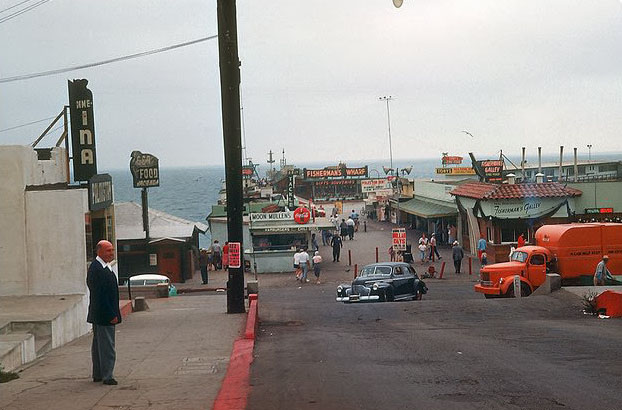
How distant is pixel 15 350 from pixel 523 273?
20743 mm

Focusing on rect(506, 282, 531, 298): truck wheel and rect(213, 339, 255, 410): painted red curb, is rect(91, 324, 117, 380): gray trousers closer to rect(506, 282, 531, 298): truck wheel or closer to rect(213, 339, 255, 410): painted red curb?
rect(213, 339, 255, 410): painted red curb

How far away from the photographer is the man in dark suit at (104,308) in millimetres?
9680

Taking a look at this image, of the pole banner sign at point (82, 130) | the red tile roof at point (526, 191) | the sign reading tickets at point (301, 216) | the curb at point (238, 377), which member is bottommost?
the sign reading tickets at point (301, 216)

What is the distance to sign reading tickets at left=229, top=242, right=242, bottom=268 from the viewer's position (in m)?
19.4

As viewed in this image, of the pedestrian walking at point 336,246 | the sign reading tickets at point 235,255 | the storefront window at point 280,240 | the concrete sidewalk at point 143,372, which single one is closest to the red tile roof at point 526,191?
the pedestrian walking at point 336,246

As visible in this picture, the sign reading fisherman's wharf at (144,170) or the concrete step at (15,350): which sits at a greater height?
the sign reading fisherman's wharf at (144,170)

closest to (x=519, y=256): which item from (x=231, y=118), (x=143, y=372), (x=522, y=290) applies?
(x=522, y=290)

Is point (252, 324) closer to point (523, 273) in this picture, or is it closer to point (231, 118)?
point (231, 118)

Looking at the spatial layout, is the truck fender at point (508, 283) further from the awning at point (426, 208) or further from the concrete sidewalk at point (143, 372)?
the awning at point (426, 208)

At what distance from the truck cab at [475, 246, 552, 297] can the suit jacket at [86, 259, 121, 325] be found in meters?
21.0

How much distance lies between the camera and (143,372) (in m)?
11.0

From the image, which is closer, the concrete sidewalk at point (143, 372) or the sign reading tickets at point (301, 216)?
the concrete sidewalk at point (143, 372)

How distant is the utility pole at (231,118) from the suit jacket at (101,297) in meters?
9.40

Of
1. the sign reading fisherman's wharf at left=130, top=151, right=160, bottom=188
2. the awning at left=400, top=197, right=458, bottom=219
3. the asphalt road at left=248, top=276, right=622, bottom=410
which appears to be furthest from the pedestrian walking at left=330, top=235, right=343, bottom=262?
the asphalt road at left=248, top=276, right=622, bottom=410
